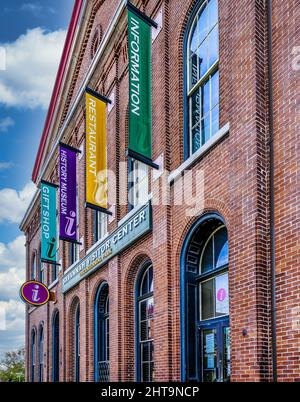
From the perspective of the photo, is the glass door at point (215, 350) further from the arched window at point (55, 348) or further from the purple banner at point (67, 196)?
the arched window at point (55, 348)

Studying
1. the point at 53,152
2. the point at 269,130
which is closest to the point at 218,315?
the point at 269,130

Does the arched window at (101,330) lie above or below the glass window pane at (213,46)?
below

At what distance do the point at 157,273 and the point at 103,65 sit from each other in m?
8.29

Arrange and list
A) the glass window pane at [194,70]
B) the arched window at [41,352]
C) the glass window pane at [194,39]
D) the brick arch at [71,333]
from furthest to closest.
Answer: the arched window at [41,352] < the brick arch at [71,333] < the glass window pane at [194,39] < the glass window pane at [194,70]

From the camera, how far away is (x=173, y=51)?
1180 cm

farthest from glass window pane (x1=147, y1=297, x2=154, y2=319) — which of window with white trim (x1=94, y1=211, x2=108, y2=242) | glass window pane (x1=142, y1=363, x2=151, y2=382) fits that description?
window with white trim (x1=94, y1=211, x2=108, y2=242)

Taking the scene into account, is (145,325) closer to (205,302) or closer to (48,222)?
(205,302)

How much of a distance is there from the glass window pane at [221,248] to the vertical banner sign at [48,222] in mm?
11629

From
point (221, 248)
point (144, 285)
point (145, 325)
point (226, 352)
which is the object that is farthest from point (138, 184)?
point (226, 352)

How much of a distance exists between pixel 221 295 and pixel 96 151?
688cm

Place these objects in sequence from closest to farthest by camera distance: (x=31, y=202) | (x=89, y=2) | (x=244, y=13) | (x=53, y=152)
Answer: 1. (x=244, y=13)
2. (x=89, y=2)
3. (x=53, y=152)
4. (x=31, y=202)

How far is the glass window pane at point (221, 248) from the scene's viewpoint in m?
9.73

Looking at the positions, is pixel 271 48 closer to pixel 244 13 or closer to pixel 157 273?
pixel 244 13

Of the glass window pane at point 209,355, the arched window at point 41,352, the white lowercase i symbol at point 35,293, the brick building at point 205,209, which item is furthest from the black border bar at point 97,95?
the arched window at point 41,352
